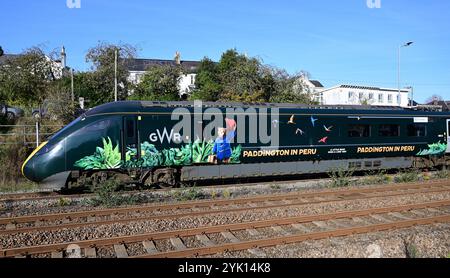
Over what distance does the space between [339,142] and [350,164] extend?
1.15 m

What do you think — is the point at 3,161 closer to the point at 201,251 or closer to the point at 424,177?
the point at 201,251

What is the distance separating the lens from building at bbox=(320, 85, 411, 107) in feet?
205

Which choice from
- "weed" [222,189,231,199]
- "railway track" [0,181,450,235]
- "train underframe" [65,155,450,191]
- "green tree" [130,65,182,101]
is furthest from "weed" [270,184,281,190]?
"green tree" [130,65,182,101]

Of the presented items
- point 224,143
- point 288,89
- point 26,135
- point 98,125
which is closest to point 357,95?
point 288,89

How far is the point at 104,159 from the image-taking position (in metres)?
13.5

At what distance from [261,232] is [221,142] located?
21.4 feet

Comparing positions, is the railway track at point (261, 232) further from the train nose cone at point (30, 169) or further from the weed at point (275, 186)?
the train nose cone at point (30, 169)

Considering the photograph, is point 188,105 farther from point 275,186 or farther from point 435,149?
point 435,149

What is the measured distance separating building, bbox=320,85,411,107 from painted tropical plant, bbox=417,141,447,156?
→ 132ft

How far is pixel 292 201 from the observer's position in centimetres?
1227

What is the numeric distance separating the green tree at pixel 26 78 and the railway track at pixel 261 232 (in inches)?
1132

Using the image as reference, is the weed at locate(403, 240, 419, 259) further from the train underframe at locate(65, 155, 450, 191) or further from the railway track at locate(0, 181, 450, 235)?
the train underframe at locate(65, 155, 450, 191)

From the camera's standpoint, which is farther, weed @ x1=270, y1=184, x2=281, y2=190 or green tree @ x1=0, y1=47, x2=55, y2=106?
green tree @ x1=0, y1=47, x2=55, y2=106

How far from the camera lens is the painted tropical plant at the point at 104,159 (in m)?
13.3
